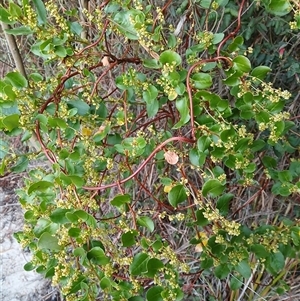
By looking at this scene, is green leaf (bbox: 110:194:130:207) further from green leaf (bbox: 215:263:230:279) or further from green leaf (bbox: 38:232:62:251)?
green leaf (bbox: 215:263:230:279)

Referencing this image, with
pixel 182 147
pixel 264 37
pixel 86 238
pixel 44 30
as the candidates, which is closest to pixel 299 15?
pixel 182 147

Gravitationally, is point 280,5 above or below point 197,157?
above

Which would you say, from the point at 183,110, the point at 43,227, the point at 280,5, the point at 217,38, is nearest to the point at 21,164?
the point at 43,227

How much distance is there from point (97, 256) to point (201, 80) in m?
0.40

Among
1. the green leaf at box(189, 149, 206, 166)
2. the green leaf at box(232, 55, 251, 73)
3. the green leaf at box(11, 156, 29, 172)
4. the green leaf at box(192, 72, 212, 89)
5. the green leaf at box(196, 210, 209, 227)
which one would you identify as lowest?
the green leaf at box(196, 210, 209, 227)

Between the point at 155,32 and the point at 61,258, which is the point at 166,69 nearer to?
the point at 155,32

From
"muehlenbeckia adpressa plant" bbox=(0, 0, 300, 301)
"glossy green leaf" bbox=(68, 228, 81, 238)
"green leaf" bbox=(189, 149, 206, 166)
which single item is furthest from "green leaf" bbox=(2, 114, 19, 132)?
"green leaf" bbox=(189, 149, 206, 166)

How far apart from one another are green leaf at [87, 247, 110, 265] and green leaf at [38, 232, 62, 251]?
0.21 ft

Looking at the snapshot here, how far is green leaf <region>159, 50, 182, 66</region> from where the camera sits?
2.62ft

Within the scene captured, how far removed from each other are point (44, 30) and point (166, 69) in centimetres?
26

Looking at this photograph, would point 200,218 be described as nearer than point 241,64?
No

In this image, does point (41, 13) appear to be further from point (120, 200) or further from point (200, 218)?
point (200, 218)

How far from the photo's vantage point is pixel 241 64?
2.72ft

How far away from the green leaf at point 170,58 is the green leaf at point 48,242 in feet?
1.29
